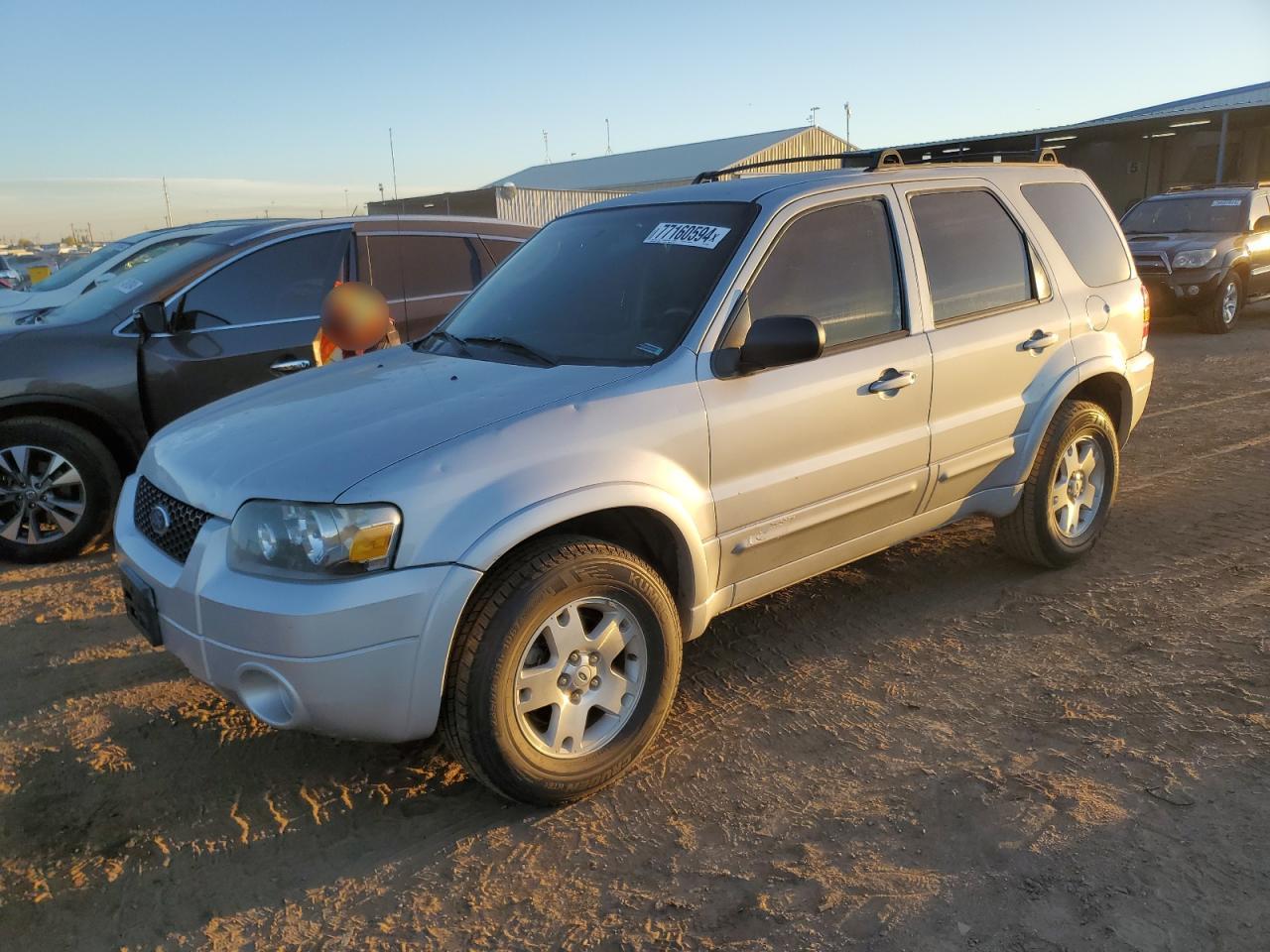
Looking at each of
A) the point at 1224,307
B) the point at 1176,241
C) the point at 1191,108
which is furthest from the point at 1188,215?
the point at 1191,108

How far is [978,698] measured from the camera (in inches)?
139

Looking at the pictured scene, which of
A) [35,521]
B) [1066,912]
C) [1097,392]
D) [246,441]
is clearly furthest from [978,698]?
[35,521]

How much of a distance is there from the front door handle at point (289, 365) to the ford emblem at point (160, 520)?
202cm

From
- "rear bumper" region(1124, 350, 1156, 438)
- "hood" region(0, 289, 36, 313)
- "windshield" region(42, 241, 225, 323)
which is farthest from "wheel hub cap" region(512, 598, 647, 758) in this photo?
"hood" region(0, 289, 36, 313)

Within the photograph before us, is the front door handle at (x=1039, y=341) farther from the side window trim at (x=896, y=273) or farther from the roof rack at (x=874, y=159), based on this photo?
the roof rack at (x=874, y=159)

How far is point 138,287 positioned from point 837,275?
412 cm

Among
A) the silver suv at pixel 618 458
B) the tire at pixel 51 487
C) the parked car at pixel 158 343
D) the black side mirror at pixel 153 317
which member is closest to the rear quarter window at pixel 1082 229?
the silver suv at pixel 618 458

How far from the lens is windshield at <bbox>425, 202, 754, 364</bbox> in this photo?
3389mm

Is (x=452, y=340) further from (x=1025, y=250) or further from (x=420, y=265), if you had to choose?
(x=420, y=265)

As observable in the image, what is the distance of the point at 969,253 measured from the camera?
4.11m

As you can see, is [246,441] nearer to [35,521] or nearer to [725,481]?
[725,481]

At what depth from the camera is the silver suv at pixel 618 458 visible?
2635mm

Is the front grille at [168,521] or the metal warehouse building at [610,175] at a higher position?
the metal warehouse building at [610,175]

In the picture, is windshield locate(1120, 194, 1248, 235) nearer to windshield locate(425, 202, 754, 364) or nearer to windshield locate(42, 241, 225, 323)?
windshield locate(425, 202, 754, 364)
